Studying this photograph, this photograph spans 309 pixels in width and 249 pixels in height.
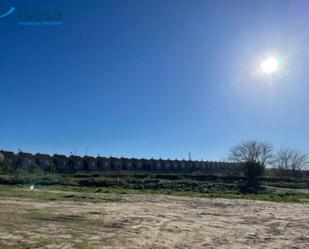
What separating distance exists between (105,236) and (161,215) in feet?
17.3

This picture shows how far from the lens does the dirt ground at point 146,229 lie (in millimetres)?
10072

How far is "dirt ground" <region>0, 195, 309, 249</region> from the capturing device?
10.1m

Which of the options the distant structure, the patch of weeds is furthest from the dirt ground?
the distant structure

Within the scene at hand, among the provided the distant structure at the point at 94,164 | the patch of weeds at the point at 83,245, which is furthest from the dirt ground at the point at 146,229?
the distant structure at the point at 94,164

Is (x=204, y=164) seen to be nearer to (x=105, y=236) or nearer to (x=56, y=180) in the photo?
(x=56, y=180)

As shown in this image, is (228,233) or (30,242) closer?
(30,242)

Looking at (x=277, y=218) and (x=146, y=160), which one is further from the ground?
(x=146, y=160)

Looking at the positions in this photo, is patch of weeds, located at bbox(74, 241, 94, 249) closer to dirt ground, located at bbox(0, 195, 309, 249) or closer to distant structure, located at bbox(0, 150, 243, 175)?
dirt ground, located at bbox(0, 195, 309, 249)

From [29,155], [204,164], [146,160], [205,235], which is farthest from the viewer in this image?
[204,164]

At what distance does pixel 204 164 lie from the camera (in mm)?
99000

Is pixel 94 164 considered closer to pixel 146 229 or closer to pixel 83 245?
pixel 146 229

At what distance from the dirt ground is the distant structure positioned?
42.7 metres

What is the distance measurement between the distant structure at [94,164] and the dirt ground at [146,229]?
140ft

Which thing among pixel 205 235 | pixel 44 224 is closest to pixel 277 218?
pixel 205 235
